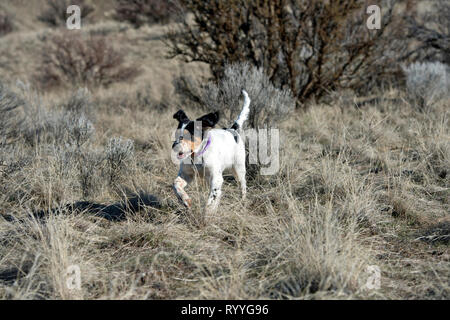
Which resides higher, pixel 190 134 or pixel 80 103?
pixel 80 103

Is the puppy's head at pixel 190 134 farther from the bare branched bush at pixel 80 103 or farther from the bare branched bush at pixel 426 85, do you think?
the bare branched bush at pixel 80 103

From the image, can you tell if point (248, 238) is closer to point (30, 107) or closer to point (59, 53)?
point (30, 107)

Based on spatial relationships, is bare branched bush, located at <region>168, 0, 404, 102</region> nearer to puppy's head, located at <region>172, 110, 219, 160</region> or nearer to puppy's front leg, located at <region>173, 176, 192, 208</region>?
puppy's head, located at <region>172, 110, 219, 160</region>

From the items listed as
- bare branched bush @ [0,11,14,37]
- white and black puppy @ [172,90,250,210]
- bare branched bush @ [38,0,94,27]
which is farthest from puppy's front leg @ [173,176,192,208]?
bare branched bush @ [38,0,94,27]

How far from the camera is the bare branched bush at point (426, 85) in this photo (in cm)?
718

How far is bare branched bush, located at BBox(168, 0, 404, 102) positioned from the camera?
7.36 metres

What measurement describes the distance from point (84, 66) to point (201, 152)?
10.9 metres

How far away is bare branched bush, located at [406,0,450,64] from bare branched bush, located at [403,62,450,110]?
202 cm

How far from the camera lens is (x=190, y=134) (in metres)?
3.32

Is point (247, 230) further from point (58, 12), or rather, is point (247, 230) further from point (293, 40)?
point (58, 12)

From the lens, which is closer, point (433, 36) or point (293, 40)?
point (293, 40)

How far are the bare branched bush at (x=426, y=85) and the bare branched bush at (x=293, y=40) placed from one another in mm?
973
